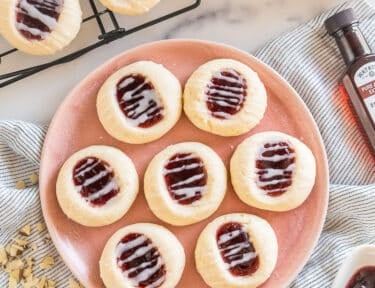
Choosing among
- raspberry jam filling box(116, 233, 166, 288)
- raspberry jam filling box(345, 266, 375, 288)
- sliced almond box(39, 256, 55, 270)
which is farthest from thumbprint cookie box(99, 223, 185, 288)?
raspberry jam filling box(345, 266, 375, 288)

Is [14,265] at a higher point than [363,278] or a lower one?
higher

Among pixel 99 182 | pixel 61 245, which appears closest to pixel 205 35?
pixel 99 182

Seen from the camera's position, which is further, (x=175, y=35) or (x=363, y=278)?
(x=175, y=35)

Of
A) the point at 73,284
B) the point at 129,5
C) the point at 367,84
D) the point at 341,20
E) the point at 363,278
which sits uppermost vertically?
the point at 129,5

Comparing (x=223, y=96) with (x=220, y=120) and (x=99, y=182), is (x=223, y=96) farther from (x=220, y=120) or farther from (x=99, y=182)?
(x=99, y=182)

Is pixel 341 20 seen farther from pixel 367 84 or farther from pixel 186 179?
pixel 186 179

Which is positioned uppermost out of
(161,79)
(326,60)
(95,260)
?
(161,79)

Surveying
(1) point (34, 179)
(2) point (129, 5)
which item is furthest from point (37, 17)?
(1) point (34, 179)
